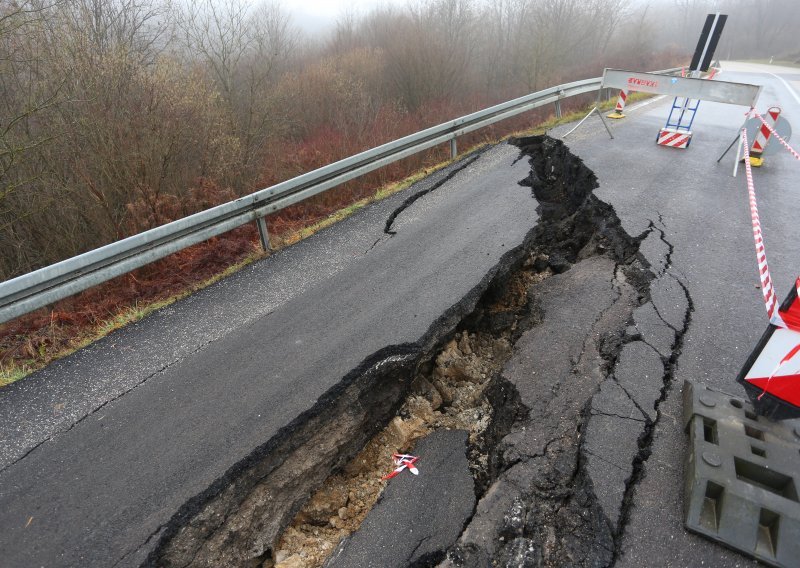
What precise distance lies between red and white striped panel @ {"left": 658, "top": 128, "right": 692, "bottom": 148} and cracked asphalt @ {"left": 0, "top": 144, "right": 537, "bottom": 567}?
464 cm

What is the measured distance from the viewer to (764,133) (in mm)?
8086

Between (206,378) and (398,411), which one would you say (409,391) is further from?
(206,378)

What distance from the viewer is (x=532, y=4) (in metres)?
24.8

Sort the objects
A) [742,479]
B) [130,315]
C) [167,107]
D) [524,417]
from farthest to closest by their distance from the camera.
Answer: [167,107], [130,315], [524,417], [742,479]

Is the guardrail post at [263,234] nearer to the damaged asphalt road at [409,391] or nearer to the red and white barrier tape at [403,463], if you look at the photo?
the damaged asphalt road at [409,391]

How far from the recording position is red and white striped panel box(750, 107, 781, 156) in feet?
26.3

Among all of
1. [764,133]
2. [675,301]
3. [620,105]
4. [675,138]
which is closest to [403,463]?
[675,301]

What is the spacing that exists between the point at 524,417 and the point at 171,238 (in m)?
4.28

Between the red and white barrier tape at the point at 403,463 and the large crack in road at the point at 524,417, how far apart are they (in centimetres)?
16

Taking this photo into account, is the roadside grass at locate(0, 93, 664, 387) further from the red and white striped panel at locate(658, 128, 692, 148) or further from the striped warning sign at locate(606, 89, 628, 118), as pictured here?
the striped warning sign at locate(606, 89, 628, 118)

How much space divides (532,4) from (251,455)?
2867 centimetres

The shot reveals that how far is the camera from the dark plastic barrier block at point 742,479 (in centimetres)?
239

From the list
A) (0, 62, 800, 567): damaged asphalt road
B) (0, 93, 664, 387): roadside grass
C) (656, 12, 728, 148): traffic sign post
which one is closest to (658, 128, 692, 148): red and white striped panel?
(656, 12, 728, 148): traffic sign post

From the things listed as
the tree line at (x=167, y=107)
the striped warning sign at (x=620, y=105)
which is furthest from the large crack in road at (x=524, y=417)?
the striped warning sign at (x=620, y=105)
